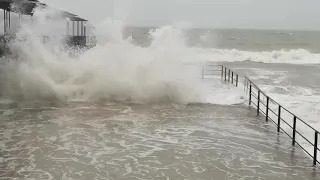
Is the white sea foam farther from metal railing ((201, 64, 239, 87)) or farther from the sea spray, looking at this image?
the sea spray

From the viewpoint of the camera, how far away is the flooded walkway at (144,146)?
25.4 ft

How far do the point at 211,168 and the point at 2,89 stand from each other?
11.5 metres

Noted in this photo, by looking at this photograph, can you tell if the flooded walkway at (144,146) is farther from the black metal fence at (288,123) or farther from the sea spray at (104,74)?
the sea spray at (104,74)

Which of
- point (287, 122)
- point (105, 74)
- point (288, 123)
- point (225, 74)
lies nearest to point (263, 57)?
point (225, 74)

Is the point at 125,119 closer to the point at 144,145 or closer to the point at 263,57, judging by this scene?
the point at 144,145

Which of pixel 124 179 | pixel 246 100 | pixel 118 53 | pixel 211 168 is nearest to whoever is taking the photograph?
pixel 124 179

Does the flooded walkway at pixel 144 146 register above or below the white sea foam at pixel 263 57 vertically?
below

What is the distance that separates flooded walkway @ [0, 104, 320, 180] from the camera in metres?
7.76

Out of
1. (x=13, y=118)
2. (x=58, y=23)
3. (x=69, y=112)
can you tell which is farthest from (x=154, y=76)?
(x=58, y=23)

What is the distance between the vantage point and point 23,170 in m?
7.71

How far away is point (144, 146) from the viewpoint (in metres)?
9.52

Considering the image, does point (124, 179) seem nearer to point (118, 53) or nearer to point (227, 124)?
point (227, 124)

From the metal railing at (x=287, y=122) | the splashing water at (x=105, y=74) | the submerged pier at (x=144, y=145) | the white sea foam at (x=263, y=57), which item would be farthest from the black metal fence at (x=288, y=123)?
the white sea foam at (x=263, y=57)

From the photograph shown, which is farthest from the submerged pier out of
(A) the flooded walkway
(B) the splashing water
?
(B) the splashing water
